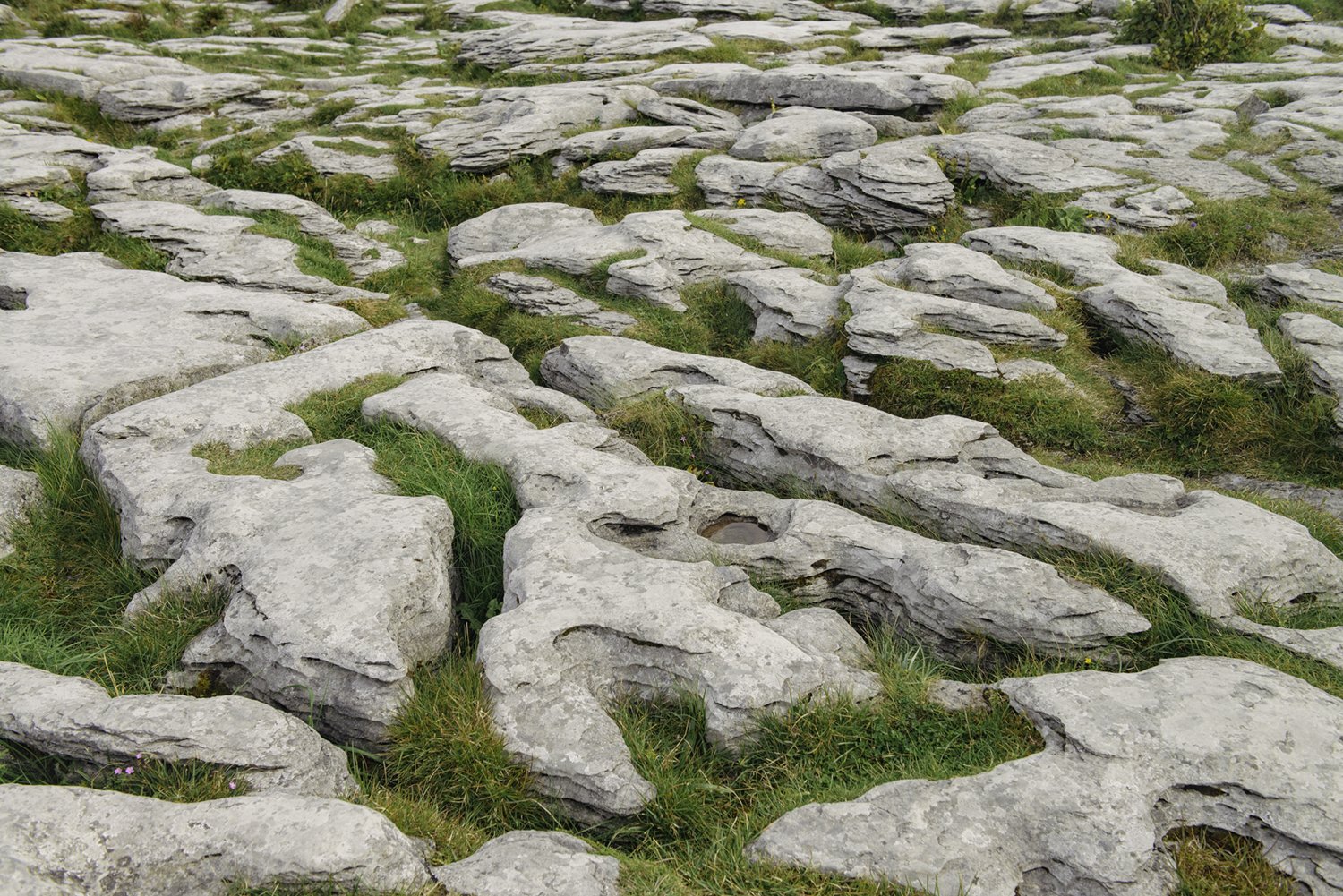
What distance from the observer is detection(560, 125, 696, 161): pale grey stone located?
19797mm

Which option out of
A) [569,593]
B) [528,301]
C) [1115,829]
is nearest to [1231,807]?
[1115,829]

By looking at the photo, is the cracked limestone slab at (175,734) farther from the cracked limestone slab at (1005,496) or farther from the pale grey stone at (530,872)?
the cracked limestone slab at (1005,496)

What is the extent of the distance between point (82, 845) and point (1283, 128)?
2354 centimetres

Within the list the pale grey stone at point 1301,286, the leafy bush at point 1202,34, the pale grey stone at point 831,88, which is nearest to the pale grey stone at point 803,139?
the pale grey stone at point 831,88

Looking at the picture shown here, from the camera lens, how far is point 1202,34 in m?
24.9

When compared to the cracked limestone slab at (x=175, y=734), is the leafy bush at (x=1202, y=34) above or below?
above

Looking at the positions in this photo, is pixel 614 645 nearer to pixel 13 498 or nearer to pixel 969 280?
pixel 13 498

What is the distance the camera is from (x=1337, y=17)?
95.9 feet

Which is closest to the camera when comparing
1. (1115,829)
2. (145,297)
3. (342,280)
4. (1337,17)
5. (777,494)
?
(1115,829)

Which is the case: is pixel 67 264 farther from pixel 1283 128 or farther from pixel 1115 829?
pixel 1283 128

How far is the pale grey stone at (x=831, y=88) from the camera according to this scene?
2141cm

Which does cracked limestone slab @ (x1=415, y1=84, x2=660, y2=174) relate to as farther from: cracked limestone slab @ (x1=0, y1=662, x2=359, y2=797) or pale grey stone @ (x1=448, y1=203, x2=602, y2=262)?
cracked limestone slab @ (x1=0, y1=662, x2=359, y2=797)

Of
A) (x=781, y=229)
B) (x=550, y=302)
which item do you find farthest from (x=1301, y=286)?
(x=550, y=302)

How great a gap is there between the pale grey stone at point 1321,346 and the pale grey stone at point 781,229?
7.36m
